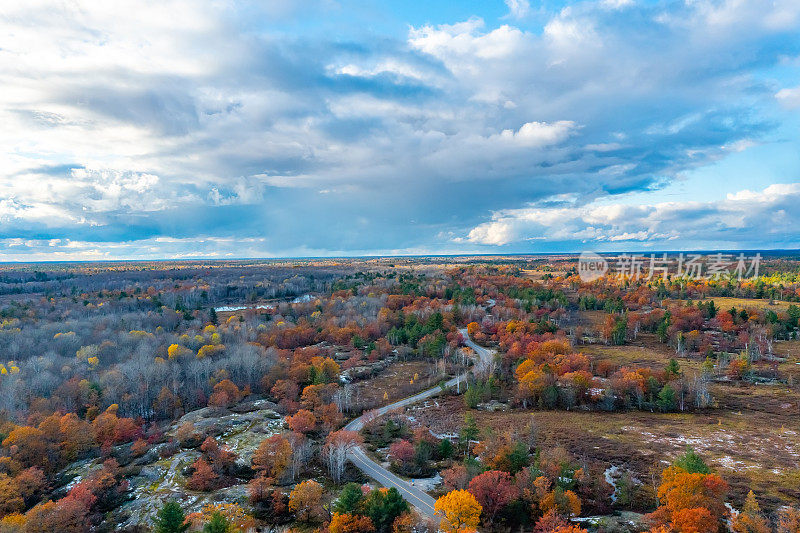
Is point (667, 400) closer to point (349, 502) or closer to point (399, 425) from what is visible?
point (399, 425)

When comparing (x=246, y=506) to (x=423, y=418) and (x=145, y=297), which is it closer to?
(x=423, y=418)

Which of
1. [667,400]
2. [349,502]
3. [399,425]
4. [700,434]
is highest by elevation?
[349,502]

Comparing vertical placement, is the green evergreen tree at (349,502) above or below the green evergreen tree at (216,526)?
below

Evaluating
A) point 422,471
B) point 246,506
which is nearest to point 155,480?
point 246,506

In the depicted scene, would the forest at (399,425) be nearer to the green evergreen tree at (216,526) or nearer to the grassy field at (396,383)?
the green evergreen tree at (216,526)

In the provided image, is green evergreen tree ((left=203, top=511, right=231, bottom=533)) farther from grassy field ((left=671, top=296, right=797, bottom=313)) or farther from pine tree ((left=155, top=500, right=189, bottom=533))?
grassy field ((left=671, top=296, right=797, bottom=313))

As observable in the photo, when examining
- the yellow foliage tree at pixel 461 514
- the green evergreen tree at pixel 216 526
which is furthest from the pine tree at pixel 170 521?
the yellow foliage tree at pixel 461 514

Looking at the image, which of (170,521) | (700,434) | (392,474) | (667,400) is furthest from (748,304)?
(170,521)

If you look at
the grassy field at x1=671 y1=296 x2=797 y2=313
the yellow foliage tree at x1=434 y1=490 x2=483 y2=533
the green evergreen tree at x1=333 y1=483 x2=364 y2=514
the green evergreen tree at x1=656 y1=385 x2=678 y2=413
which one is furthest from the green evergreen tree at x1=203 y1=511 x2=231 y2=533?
the grassy field at x1=671 y1=296 x2=797 y2=313
